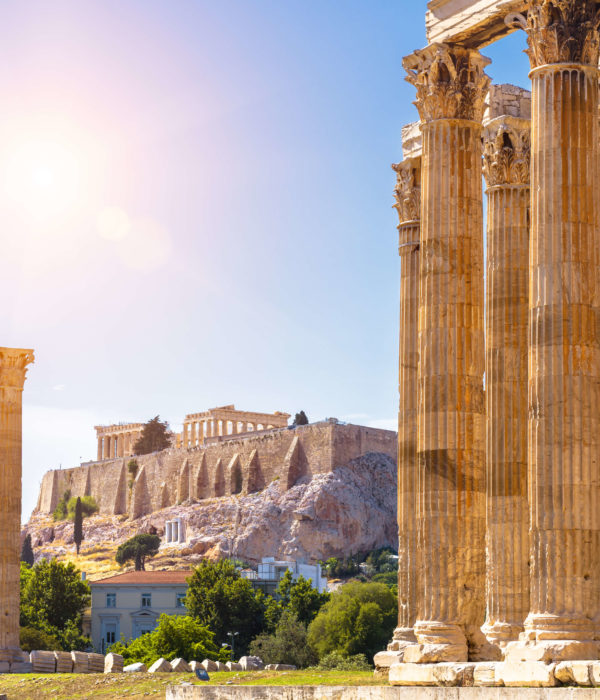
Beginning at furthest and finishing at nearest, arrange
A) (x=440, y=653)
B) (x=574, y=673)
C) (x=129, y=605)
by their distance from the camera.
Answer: (x=129, y=605), (x=440, y=653), (x=574, y=673)

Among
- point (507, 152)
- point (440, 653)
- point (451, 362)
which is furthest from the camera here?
point (507, 152)

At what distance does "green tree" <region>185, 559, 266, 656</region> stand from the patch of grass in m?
53.3

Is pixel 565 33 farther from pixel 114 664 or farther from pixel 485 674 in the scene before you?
pixel 114 664

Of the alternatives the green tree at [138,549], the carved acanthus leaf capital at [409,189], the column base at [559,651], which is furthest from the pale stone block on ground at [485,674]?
the green tree at [138,549]

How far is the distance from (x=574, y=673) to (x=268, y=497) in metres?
124

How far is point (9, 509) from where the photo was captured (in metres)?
38.6

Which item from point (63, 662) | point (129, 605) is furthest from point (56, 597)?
point (63, 662)

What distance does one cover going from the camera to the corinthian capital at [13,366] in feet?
131

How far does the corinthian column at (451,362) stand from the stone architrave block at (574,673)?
2.95 m

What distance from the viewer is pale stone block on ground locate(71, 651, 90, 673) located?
37438 millimetres

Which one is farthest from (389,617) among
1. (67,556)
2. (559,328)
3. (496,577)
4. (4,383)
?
(67,556)

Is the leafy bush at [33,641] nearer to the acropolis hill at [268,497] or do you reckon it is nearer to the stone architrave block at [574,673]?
the stone architrave block at [574,673]

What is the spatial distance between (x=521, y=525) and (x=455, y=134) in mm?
6213

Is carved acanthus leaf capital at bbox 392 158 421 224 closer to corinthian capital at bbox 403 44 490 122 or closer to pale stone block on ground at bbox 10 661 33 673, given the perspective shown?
corinthian capital at bbox 403 44 490 122
